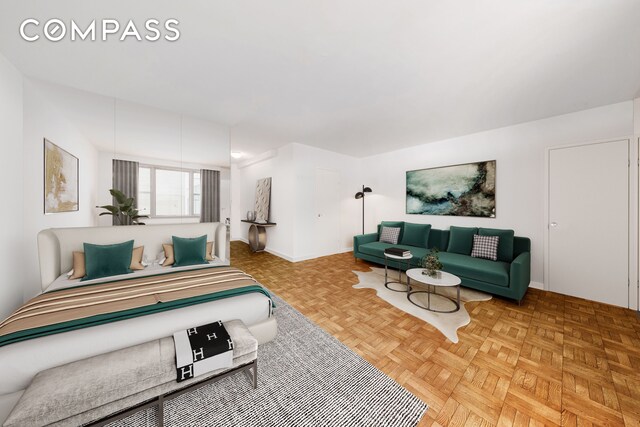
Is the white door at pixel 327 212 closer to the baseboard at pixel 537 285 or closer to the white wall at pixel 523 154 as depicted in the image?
the white wall at pixel 523 154

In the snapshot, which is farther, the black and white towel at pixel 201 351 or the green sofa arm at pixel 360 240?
the green sofa arm at pixel 360 240

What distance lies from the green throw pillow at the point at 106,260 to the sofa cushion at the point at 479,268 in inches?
168

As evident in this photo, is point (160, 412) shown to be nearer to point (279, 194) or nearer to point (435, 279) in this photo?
point (435, 279)

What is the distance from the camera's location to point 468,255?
3.78 m

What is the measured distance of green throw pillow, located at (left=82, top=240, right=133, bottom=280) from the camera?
235 cm

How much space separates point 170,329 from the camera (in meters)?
1.61

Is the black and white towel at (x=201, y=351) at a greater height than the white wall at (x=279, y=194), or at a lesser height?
lesser

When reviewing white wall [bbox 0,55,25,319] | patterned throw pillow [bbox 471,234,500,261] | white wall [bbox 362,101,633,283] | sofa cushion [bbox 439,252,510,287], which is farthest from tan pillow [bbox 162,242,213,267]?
white wall [bbox 362,101,633,283]

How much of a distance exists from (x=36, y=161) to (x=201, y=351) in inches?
112

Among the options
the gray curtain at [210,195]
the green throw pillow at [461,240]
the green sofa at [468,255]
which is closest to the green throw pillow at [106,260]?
the gray curtain at [210,195]

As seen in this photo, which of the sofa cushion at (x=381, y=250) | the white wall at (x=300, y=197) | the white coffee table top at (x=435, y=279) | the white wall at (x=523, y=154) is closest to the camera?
the white coffee table top at (x=435, y=279)

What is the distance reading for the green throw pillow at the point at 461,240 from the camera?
3814 mm

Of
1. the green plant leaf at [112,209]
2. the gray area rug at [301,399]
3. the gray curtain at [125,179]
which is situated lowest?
the gray area rug at [301,399]

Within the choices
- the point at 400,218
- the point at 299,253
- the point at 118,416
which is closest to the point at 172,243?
the point at 118,416
